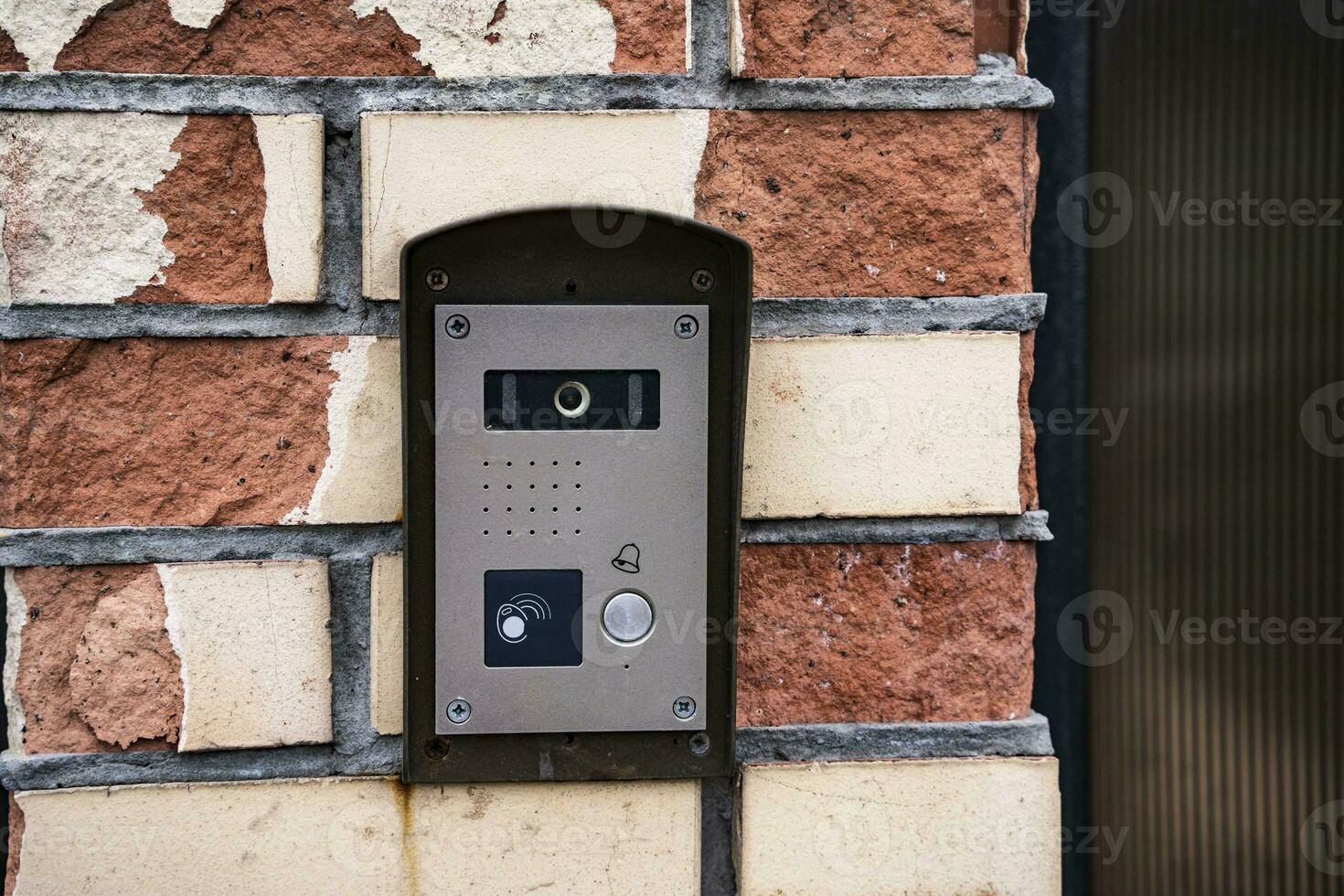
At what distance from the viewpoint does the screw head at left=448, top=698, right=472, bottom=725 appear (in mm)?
573

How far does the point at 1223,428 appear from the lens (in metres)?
0.71

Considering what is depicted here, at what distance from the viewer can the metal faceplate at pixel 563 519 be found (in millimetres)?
558

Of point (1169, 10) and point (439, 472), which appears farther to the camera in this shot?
point (1169, 10)

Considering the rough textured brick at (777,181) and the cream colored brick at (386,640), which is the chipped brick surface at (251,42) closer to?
the rough textured brick at (777,181)

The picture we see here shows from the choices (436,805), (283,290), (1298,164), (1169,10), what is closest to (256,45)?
(283,290)

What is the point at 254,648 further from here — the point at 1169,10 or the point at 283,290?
the point at 1169,10

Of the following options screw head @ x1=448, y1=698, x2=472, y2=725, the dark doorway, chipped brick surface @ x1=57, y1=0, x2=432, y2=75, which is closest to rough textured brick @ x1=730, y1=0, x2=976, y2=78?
the dark doorway

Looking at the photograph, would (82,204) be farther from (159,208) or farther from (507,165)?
(507,165)

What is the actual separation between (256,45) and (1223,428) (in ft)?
2.62

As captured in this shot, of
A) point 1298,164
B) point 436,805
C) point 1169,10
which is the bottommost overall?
point 436,805

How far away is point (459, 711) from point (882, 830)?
318mm

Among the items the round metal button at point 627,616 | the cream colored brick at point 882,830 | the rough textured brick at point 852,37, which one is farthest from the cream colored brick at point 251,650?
the rough textured brick at point 852,37

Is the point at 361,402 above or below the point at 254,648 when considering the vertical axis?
above

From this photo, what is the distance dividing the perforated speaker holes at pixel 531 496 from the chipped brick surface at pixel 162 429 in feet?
0.44
